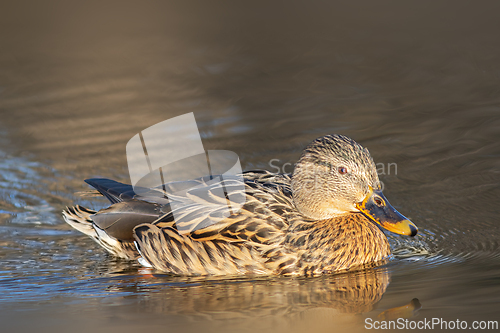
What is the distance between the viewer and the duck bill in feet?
19.4

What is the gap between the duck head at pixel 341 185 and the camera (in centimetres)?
599

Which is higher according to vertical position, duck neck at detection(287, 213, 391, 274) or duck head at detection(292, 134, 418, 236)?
duck head at detection(292, 134, 418, 236)

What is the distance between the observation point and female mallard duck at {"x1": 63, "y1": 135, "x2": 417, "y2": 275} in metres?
6.05

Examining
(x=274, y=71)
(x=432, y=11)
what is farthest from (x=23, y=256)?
(x=432, y=11)

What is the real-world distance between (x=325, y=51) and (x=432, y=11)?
3.69 m

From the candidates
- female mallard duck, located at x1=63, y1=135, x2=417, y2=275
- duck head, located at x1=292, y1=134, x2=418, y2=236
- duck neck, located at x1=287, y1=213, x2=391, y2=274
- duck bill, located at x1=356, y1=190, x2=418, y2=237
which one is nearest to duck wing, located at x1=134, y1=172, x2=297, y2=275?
female mallard duck, located at x1=63, y1=135, x2=417, y2=275

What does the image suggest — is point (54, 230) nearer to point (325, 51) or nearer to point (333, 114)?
point (333, 114)

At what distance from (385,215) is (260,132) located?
13.1 ft

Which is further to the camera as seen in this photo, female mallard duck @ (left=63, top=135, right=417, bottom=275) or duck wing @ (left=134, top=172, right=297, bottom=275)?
duck wing @ (left=134, top=172, right=297, bottom=275)

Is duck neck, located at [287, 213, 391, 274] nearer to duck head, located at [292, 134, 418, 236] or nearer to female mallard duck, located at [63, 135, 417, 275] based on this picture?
female mallard duck, located at [63, 135, 417, 275]

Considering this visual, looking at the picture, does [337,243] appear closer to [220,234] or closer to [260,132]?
[220,234]

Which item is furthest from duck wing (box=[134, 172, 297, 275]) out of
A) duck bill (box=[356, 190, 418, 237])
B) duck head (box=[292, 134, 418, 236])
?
duck bill (box=[356, 190, 418, 237])

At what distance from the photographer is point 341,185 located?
609 cm

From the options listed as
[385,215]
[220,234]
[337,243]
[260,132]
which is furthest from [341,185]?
[260,132]
